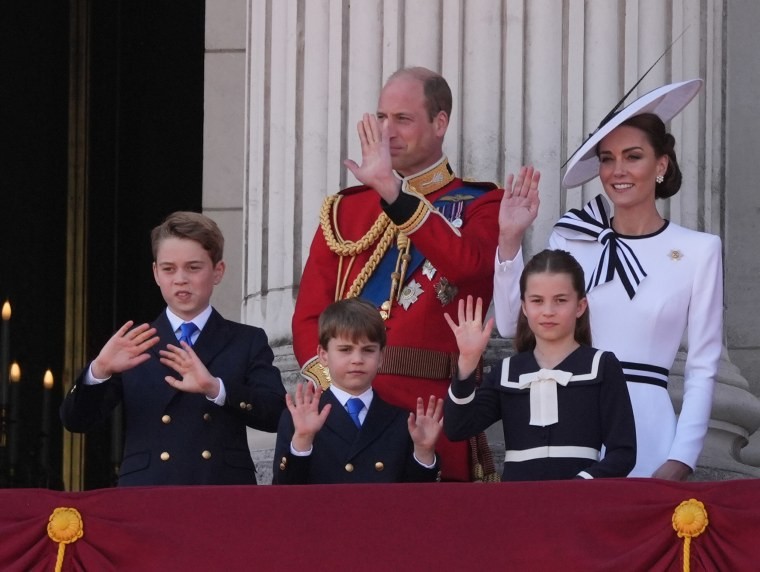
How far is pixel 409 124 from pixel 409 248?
0.36m

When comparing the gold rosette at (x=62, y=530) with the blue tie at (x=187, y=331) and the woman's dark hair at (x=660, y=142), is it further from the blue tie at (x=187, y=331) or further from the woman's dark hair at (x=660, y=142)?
the woman's dark hair at (x=660, y=142)

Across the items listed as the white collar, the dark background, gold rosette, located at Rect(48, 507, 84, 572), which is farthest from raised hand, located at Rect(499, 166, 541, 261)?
the dark background

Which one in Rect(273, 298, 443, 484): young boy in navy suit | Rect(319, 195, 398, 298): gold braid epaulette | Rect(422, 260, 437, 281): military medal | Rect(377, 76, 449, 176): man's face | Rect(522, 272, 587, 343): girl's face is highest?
Rect(377, 76, 449, 176): man's face

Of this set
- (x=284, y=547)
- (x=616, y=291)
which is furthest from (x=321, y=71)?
(x=284, y=547)

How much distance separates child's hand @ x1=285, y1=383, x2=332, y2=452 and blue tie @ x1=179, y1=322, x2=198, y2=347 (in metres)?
0.57

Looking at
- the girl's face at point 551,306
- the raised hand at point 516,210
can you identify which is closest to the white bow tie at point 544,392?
the girl's face at point 551,306

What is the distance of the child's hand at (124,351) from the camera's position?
17.8ft

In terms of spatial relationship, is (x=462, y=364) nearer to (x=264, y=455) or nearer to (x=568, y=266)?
(x=568, y=266)

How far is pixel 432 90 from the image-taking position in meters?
6.21

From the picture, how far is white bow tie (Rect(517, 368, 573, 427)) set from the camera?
530cm

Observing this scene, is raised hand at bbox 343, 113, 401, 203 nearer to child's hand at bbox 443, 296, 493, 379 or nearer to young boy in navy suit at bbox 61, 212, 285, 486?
young boy in navy suit at bbox 61, 212, 285, 486

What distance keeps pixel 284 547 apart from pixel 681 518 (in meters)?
0.90

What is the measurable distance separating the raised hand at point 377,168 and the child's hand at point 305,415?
723 mm

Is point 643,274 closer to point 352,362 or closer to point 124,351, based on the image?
point 352,362
